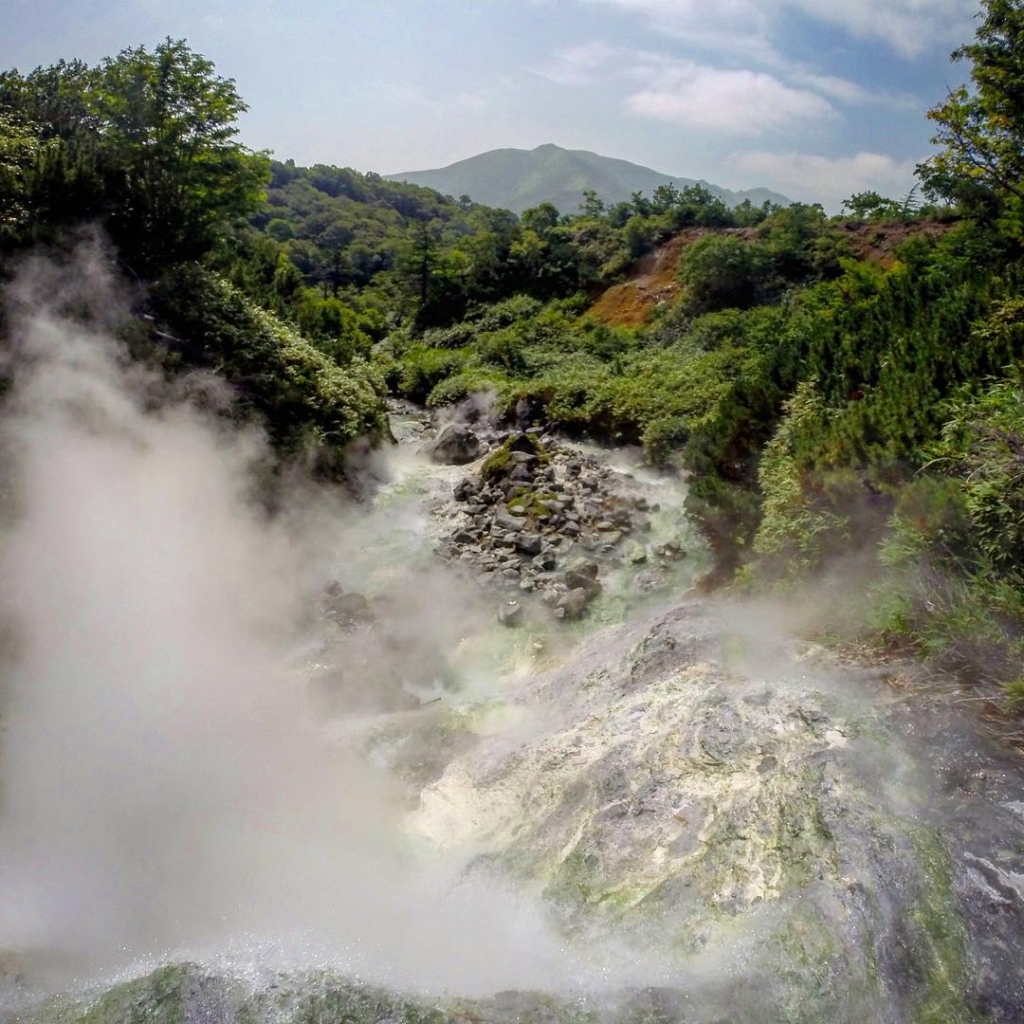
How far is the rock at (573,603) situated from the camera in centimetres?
1070

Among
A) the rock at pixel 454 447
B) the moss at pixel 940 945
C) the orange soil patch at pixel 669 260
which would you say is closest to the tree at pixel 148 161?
the rock at pixel 454 447

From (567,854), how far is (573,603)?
531 cm

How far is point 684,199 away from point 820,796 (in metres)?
41.9

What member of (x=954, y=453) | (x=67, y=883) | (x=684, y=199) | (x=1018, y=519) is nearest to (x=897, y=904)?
(x=1018, y=519)

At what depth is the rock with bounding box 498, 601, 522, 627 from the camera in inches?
415

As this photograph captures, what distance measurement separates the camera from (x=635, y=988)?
433 cm

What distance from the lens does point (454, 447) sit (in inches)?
720

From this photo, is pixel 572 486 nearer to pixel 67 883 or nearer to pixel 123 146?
pixel 67 883

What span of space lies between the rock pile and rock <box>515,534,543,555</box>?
0.7 inches

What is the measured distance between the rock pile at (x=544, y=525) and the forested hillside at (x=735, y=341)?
5.66 feet

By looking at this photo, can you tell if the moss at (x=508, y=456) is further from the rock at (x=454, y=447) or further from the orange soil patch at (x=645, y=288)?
the orange soil patch at (x=645, y=288)

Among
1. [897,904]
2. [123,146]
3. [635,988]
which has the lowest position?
[635,988]

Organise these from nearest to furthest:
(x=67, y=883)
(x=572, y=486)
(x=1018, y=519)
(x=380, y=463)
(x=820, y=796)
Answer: (x=820, y=796)
(x=67, y=883)
(x=1018, y=519)
(x=572, y=486)
(x=380, y=463)

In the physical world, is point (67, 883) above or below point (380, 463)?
below
